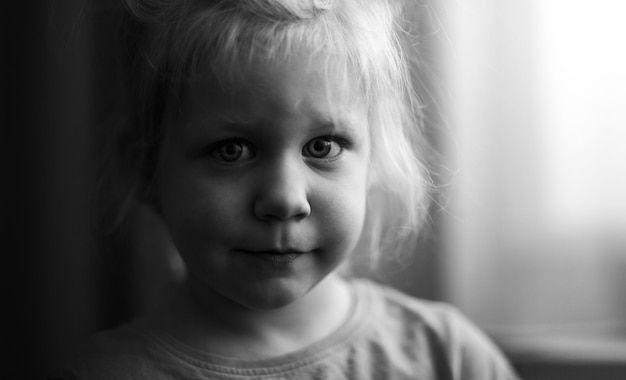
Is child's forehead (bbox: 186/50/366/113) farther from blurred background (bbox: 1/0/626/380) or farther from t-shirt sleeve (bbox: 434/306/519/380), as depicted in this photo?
blurred background (bbox: 1/0/626/380)

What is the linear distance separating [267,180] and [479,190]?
728 mm

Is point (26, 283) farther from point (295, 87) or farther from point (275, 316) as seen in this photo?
point (295, 87)

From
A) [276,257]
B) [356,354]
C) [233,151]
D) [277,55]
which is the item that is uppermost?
[277,55]

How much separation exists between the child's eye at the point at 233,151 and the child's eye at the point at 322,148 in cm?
6

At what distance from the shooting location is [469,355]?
38.3 inches

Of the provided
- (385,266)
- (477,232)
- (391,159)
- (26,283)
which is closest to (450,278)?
(477,232)

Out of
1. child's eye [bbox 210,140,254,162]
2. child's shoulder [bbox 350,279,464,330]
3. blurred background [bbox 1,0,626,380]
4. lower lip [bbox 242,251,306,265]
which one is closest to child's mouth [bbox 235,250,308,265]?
lower lip [bbox 242,251,306,265]

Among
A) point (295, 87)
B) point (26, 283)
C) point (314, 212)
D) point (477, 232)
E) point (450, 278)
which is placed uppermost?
point (295, 87)

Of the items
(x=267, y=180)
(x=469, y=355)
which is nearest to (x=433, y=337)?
(x=469, y=355)

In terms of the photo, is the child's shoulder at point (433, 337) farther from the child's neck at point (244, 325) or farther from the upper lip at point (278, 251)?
the upper lip at point (278, 251)

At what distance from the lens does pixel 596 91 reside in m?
1.29

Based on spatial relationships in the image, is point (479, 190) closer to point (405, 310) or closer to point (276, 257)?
point (405, 310)

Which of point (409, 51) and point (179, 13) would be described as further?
point (409, 51)

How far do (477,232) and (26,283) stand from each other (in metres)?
0.88
